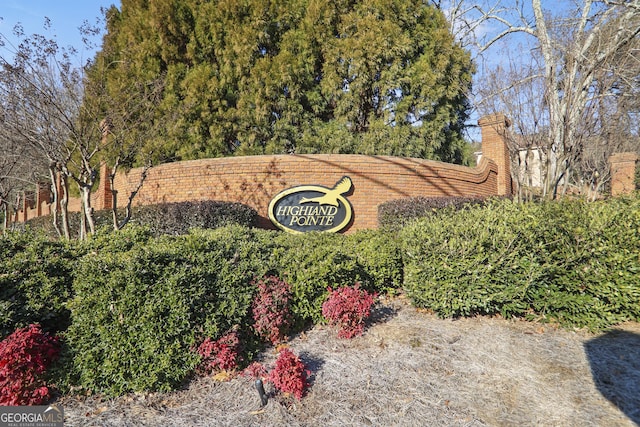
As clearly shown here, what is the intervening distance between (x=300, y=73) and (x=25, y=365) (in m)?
10.0

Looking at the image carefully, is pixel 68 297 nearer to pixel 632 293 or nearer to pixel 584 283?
pixel 584 283

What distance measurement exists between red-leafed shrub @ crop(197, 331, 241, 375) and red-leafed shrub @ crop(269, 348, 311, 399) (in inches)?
18.1

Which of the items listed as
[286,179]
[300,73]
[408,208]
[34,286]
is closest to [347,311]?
[34,286]

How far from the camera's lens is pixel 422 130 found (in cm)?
1091

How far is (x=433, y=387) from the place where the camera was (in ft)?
9.51

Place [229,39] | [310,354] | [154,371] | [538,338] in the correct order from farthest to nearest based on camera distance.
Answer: [229,39], [538,338], [310,354], [154,371]

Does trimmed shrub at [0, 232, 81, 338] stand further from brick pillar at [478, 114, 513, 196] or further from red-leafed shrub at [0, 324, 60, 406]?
brick pillar at [478, 114, 513, 196]

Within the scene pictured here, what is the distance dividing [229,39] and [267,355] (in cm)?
1063

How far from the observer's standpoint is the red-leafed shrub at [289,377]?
108 inches

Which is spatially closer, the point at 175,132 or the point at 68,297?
the point at 68,297

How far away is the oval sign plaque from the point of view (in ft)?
28.0

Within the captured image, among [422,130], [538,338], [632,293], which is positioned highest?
[422,130]

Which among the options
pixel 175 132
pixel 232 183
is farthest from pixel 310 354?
pixel 175 132

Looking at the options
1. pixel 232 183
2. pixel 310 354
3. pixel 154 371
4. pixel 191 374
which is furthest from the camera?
pixel 232 183
